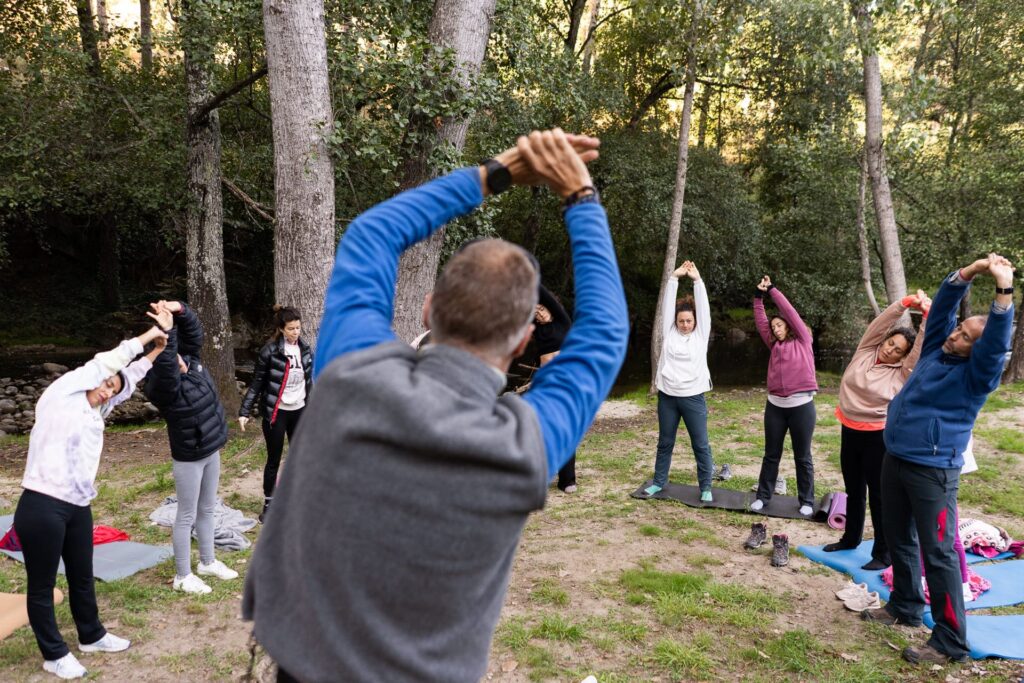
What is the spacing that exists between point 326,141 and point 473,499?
6.57 metres

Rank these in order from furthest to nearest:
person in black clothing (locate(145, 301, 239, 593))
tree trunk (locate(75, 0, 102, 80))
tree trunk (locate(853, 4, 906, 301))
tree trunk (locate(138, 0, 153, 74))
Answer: tree trunk (locate(138, 0, 153, 74))
tree trunk (locate(75, 0, 102, 80))
tree trunk (locate(853, 4, 906, 301))
person in black clothing (locate(145, 301, 239, 593))

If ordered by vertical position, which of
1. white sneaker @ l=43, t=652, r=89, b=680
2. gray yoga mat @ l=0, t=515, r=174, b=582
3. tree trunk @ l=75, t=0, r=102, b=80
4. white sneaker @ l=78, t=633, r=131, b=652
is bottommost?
gray yoga mat @ l=0, t=515, r=174, b=582

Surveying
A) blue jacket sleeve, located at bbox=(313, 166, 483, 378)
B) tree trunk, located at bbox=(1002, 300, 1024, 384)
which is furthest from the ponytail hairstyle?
tree trunk, located at bbox=(1002, 300, 1024, 384)

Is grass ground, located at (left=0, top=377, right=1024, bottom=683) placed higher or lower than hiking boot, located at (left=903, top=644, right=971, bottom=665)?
lower

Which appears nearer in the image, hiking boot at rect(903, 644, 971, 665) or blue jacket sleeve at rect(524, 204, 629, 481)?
blue jacket sleeve at rect(524, 204, 629, 481)

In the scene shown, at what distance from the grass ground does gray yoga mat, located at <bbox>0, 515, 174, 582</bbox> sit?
0.12m

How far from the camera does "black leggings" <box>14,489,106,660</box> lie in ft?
12.2

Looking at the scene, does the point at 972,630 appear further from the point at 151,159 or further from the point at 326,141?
the point at 151,159

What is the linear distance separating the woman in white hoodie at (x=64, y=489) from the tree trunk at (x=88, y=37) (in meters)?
10.8

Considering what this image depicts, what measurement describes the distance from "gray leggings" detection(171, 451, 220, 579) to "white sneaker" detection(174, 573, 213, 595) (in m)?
0.04

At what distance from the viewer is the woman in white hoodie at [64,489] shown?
3721 millimetres

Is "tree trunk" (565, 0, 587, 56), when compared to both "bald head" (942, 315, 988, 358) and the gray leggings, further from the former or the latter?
the gray leggings

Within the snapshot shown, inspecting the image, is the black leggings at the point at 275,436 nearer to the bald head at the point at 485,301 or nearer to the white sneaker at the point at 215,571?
the white sneaker at the point at 215,571

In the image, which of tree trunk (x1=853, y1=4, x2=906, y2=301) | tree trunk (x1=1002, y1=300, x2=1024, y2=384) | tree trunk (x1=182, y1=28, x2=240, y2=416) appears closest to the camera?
tree trunk (x1=853, y1=4, x2=906, y2=301)
